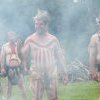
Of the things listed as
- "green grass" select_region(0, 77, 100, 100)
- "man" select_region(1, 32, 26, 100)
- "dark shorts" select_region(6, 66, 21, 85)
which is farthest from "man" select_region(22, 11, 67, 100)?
"green grass" select_region(0, 77, 100, 100)

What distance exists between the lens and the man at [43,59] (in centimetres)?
798

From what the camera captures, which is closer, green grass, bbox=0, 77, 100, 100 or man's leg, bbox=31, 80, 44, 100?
man's leg, bbox=31, 80, 44, 100

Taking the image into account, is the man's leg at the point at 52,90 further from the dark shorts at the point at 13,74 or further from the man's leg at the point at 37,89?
the dark shorts at the point at 13,74

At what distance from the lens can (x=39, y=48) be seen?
7996mm

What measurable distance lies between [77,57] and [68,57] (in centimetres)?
31

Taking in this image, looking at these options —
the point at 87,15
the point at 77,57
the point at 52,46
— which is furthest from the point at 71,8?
the point at 52,46

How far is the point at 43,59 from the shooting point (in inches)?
316

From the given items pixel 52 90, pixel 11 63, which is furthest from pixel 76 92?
pixel 52 90

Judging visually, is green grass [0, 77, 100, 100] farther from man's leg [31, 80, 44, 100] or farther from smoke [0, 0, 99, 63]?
man's leg [31, 80, 44, 100]

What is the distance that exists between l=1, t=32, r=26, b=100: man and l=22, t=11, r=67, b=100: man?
4.39 feet

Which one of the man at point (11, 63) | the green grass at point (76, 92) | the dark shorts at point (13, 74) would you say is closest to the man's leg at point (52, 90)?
the man at point (11, 63)

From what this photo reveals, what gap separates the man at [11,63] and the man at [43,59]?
1338mm

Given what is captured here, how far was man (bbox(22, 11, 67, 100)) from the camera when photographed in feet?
26.2

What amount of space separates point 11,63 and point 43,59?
1615mm
